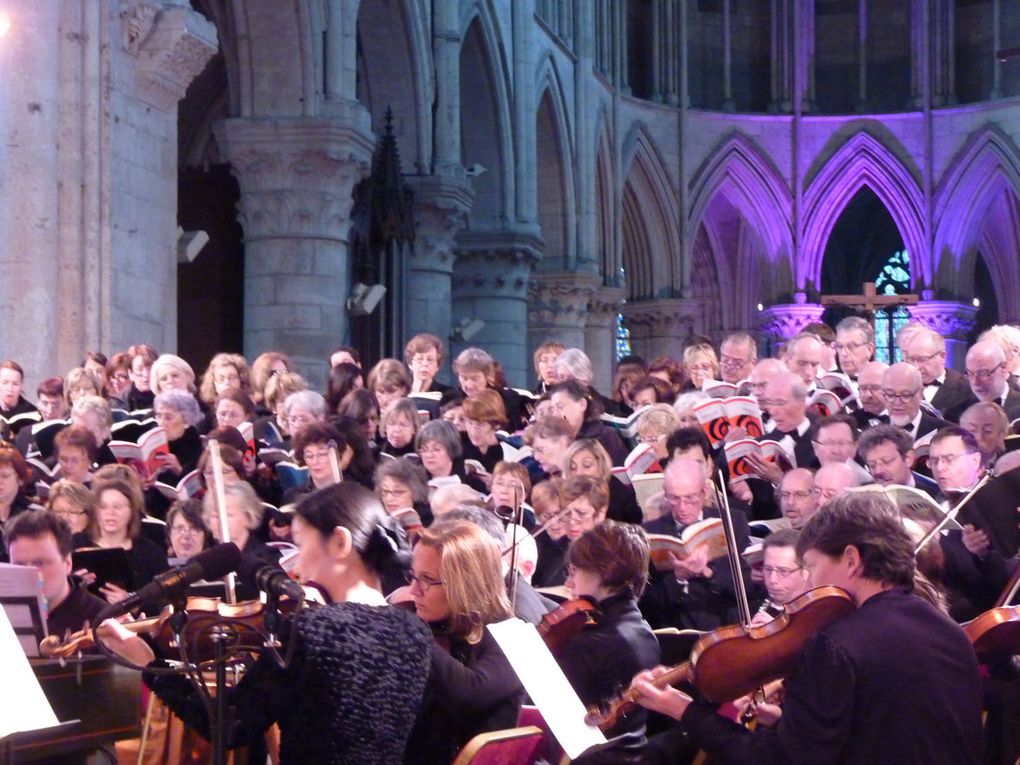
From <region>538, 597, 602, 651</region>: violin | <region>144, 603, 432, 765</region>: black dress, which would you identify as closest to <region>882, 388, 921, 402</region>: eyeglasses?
<region>538, 597, 602, 651</region>: violin

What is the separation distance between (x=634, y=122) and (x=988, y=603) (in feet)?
77.9

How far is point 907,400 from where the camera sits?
799 centimetres

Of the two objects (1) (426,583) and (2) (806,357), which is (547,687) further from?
(2) (806,357)

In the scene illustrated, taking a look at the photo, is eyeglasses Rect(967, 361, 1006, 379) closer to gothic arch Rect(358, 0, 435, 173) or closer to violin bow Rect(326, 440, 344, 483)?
violin bow Rect(326, 440, 344, 483)

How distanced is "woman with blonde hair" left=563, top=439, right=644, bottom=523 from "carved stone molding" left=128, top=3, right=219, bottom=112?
5.05 m

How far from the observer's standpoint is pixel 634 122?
2911cm

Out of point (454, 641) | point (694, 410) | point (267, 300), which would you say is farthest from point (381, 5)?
point (454, 641)

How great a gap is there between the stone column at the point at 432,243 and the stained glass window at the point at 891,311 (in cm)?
1574

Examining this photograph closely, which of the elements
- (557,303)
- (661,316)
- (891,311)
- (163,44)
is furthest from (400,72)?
(891,311)

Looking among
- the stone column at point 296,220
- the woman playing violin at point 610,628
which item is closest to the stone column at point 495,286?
the stone column at point 296,220

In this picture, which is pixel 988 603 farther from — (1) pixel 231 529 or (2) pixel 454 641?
(1) pixel 231 529

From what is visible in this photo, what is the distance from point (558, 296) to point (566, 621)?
2041 centimetres

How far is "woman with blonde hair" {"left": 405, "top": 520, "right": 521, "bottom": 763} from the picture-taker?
14.1 feet

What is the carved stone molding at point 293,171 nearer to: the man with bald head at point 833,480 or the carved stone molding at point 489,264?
the carved stone molding at point 489,264
